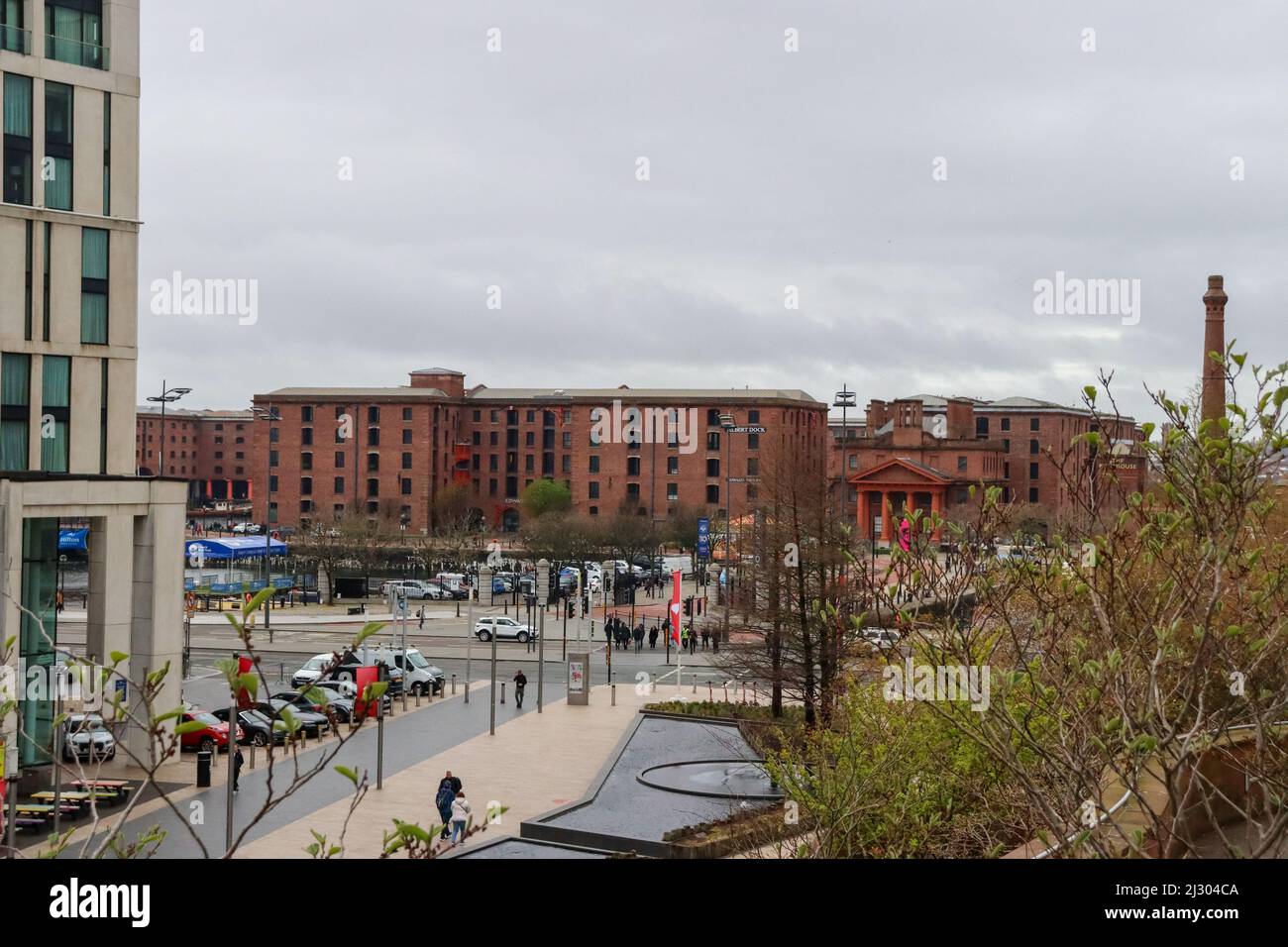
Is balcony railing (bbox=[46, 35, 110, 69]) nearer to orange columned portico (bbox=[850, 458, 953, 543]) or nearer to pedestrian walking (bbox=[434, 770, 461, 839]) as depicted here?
pedestrian walking (bbox=[434, 770, 461, 839])

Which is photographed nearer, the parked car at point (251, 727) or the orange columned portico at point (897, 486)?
the parked car at point (251, 727)

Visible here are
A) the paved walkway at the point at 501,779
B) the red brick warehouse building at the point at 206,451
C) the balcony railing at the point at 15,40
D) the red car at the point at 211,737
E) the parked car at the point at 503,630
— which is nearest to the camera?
the paved walkway at the point at 501,779

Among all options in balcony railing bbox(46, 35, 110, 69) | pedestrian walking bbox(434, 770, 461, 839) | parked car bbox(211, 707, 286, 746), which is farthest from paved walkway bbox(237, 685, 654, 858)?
balcony railing bbox(46, 35, 110, 69)

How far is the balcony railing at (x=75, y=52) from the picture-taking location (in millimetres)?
27234

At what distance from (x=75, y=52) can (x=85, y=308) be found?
5.21 metres

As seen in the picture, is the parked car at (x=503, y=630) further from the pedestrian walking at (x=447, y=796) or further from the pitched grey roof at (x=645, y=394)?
the pitched grey roof at (x=645, y=394)

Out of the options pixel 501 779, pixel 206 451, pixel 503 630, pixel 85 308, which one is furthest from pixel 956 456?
pixel 85 308

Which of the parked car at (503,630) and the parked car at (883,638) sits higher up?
the parked car at (883,638)

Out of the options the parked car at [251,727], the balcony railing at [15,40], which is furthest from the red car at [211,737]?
the balcony railing at [15,40]

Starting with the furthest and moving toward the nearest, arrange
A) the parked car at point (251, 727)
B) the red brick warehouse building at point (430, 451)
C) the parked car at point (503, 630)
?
the red brick warehouse building at point (430, 451) → the parked car at point (503, 630) → the parked car at point (251, 727)

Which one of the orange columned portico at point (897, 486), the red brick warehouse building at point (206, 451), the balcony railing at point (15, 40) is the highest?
the balcony railing at point (15, 40)

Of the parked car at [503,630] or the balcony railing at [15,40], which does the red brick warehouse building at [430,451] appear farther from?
the balcony railing at [15,40]

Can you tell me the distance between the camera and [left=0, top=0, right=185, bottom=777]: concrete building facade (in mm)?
26438

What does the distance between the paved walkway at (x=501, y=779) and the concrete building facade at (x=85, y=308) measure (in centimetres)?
524
